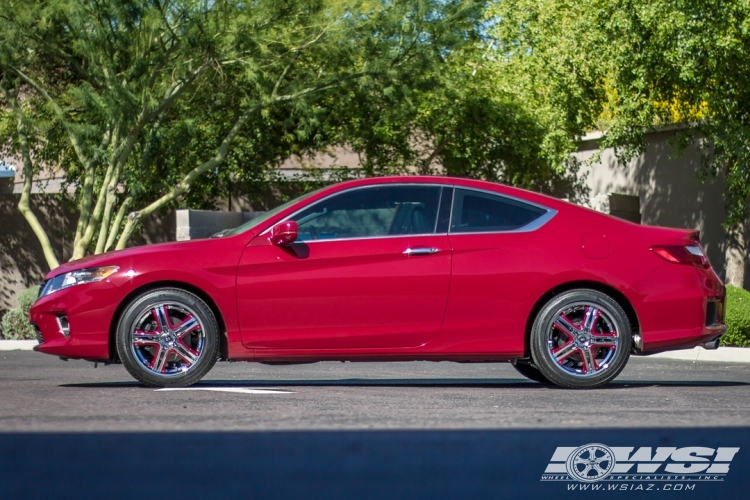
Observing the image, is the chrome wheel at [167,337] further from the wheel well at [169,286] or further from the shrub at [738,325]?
the shrub at [738,325]

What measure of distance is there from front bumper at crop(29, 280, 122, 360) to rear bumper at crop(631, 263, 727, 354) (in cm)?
372

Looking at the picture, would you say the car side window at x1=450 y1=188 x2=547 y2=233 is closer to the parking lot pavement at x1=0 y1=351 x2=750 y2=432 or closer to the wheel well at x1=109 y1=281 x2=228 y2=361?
the parking lot pavement at x1=0 y1=351 x2=750 y2=432

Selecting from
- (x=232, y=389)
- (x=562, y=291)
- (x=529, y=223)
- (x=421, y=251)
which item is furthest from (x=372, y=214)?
(x=232, y=389)

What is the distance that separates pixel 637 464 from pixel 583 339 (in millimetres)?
3807

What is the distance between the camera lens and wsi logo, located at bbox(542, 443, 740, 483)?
430cm

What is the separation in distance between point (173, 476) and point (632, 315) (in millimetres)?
4788

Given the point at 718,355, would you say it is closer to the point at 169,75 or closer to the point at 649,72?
the point at 649,72

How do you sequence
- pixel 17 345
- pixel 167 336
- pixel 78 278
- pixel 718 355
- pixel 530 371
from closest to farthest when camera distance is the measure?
pixel 167 336, pixel 78 278, pixel 530 371, pixel 718 355, pixel 17 345

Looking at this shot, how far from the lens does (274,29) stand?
18.6m

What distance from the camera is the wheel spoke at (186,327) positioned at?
8062 mm

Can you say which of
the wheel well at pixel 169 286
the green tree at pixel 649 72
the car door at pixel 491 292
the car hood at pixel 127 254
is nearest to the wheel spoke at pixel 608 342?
the car door at pixel 491 292

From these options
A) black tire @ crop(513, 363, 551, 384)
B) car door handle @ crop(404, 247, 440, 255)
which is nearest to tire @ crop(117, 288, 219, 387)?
car door handle @ crop(404, 247, 440, 255)

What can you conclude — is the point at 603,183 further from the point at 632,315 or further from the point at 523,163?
the point at 632,315

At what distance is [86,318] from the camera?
26.7ft
